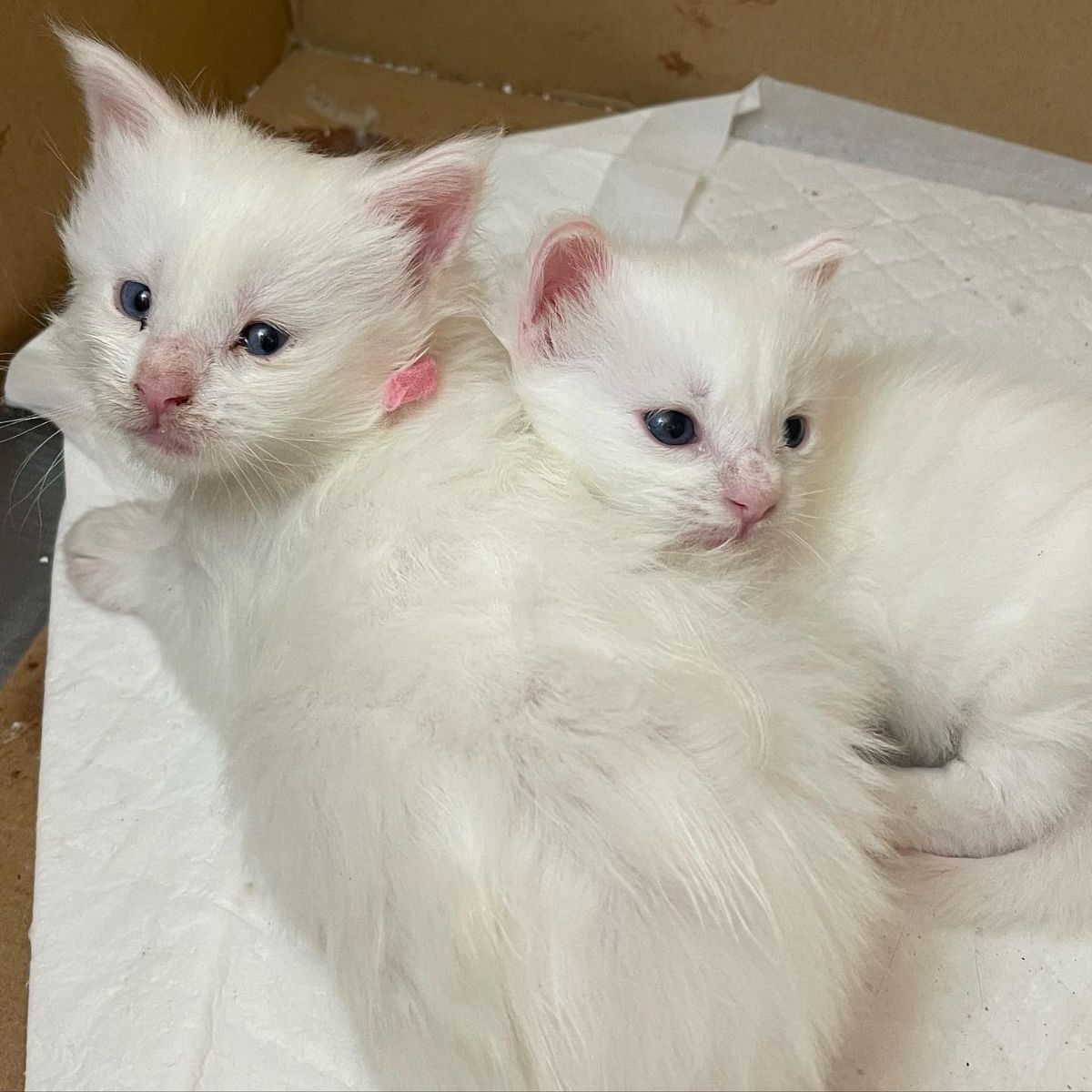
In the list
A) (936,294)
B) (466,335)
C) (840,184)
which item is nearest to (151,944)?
(466,335)

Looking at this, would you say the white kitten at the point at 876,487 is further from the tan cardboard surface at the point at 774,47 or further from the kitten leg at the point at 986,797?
the tan cardboard surface at the point at 774,47

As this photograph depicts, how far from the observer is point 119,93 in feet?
3.45

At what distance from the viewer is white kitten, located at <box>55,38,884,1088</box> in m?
0.79

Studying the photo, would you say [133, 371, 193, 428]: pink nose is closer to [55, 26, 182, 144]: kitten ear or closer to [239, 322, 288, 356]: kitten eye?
[239, 322, 288, 356]: kitten eye

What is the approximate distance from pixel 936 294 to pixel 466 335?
0.95 meters

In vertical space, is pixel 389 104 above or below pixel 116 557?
above

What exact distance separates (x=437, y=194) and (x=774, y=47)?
45.2 inches

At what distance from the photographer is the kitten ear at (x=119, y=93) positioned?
3.42 ft

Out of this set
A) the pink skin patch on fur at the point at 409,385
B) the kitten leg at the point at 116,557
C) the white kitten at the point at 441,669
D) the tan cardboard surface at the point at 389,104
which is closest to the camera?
the white kitten at the point at 441,669

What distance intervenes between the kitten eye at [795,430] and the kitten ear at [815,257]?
17cm

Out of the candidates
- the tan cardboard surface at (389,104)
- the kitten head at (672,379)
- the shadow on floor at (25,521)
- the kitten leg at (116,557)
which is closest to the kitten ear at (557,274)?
the kitten head at (672,379)

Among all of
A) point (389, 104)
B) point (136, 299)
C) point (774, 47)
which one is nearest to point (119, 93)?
point (136, 299)

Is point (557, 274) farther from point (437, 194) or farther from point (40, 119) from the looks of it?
point (40, 119)

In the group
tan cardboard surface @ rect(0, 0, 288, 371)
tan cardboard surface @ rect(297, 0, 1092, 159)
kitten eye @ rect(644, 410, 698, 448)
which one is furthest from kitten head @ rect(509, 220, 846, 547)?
tan cardboard surface @ rect(297, 0, 1092, 159)
